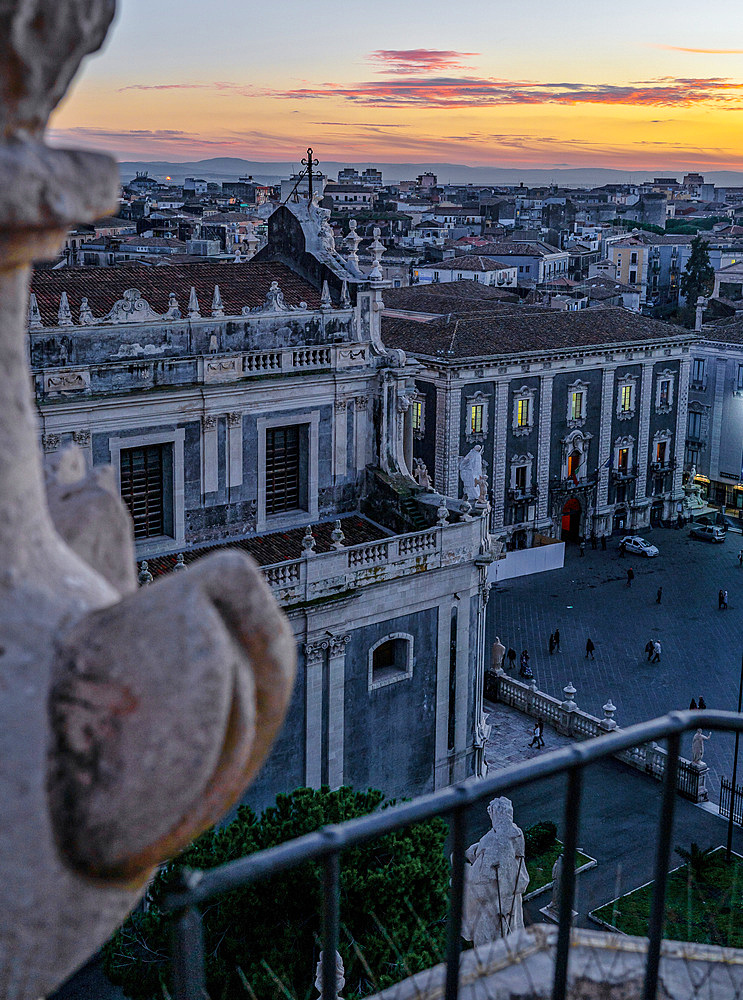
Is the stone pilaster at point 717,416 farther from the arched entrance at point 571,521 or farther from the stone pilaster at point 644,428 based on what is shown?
the arched entrance at point 571,521

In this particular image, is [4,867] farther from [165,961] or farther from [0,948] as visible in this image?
[165,961]

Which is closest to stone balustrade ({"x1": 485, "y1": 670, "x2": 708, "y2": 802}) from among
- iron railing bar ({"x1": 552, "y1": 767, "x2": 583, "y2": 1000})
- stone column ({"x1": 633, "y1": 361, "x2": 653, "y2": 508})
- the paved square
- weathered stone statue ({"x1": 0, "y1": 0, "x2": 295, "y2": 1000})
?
the paved square

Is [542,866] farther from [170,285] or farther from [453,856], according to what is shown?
[453,856]

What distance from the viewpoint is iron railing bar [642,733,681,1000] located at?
554 cm

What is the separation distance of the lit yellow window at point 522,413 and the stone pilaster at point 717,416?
17260 mm

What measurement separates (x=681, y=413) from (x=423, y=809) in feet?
186

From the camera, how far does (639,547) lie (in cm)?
5347

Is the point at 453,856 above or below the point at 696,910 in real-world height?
above

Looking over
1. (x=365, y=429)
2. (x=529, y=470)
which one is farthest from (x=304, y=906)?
(x=529, y=470)

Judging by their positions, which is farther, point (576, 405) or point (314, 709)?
point (576, 405)

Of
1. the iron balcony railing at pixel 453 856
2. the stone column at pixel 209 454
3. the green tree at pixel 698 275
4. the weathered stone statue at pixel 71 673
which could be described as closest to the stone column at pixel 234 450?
the stone column at pixel 209 454

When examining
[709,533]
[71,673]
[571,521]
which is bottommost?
[709,533]

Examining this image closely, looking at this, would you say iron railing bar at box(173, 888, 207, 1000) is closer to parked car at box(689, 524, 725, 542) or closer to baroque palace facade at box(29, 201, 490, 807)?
baroque palace facade at box(29, 201, 490, 807)

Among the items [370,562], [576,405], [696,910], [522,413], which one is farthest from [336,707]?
[576,405]
